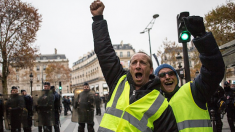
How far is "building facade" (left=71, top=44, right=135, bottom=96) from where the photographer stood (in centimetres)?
6975

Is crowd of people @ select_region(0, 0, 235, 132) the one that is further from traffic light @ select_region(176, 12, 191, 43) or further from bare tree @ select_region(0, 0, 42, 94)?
bare tree @ select_region(0, 0, 42, 94)

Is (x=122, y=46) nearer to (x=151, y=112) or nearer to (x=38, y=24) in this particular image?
(x=38, y=24)

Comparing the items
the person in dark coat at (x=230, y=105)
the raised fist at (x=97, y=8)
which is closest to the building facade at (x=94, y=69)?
the person in dark coat at (x=230, y=105)

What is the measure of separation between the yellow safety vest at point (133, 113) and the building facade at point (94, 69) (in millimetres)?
52714

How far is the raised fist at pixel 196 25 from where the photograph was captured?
1697 millimetres

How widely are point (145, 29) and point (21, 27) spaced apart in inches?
511

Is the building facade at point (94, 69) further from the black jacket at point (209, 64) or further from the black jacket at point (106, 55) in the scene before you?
the black jacket at point (209, 64)

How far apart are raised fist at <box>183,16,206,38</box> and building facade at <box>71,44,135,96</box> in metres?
52.9

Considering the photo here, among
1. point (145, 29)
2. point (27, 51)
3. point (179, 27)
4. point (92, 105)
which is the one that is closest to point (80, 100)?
point (92, 105)

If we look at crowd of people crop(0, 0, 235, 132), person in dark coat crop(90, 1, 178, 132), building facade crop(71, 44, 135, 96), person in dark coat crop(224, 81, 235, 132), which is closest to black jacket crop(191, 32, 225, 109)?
crowd of people crop(0, 0, 235, 132)

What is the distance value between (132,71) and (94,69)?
76.4m

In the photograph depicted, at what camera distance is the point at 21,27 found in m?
17.4

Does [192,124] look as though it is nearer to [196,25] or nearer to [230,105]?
[196,25]

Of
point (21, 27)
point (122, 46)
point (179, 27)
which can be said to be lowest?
point (179, 27)
